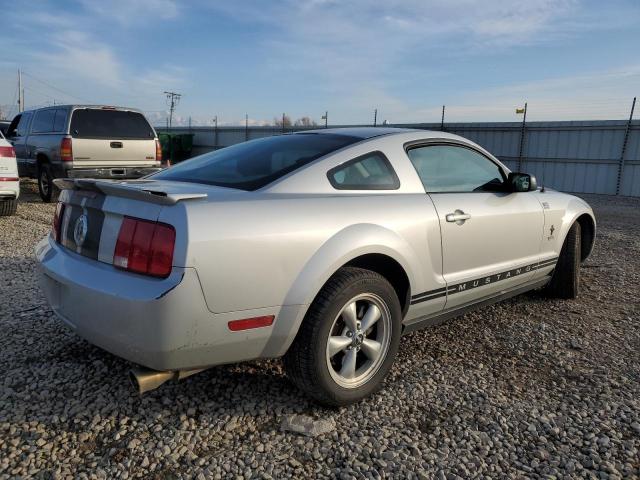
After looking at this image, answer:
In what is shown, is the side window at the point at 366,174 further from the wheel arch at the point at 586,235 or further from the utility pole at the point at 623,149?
the utility pole at the point at 623,149

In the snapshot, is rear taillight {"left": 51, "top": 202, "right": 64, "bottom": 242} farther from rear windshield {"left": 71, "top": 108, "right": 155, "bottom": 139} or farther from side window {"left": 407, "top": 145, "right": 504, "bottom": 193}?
rear windshield {"left": 71, "top": 108, "right": 155, "bottom": 139}

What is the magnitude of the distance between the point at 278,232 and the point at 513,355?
1.99m

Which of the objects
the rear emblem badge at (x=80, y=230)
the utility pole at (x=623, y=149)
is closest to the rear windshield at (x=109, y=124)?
the rear emblem badge at (x=80, y=230)

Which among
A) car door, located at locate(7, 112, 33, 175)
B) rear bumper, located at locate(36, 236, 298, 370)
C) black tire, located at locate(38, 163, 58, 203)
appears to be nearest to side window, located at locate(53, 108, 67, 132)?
black tire, located at locate(38, 163, 58, 203)

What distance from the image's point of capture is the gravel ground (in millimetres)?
2234

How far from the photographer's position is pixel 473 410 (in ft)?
8.87

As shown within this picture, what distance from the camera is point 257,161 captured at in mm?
3039

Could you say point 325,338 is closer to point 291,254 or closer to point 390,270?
point 291,254

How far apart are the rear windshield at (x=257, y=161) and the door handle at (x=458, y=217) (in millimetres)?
723


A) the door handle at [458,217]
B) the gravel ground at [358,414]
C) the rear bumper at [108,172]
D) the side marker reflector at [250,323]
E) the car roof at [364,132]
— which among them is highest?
the car roof at [364,132]

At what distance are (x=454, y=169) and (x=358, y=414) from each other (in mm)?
1774

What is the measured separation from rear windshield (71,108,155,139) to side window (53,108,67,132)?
0.78 feet

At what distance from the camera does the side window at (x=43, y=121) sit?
9594 millimetres

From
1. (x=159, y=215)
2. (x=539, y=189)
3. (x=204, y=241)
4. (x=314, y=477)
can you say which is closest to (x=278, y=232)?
(x=204, y=241)
